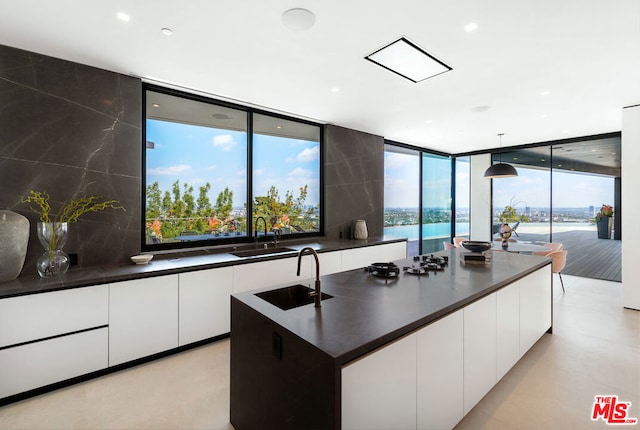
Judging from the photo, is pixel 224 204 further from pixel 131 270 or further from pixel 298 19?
pixel 298 19

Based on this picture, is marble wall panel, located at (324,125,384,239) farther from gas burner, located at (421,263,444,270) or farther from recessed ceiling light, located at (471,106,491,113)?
gas burner, located at (421,263,444,270)

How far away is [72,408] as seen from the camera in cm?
203

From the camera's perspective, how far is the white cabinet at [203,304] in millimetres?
2777

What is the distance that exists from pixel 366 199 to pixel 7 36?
15.2 ft

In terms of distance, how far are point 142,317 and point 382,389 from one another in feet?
7.12

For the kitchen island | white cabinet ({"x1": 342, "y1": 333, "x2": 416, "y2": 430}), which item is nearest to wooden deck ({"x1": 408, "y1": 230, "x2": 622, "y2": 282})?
the kitchen island

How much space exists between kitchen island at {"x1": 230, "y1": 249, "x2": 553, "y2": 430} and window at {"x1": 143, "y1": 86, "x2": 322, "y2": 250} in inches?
78.5

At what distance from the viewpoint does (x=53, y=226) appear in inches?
94.7

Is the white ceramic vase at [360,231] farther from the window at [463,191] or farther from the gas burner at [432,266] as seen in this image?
the window at [463,191]

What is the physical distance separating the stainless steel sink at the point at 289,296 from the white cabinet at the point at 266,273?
2.94 ft

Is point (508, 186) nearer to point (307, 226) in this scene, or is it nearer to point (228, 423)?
point (307, 226)

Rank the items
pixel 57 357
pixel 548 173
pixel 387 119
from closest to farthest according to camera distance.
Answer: pixel 57 357
pixel 387 119
pixel 548 173

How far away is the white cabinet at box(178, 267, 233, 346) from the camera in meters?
2.78

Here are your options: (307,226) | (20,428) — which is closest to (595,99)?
(307,226)
